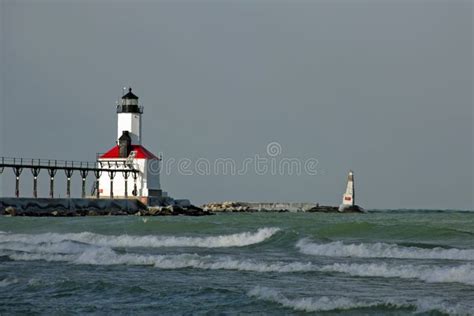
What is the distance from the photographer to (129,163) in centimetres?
6166

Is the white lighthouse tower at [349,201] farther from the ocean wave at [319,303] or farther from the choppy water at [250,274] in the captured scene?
the ocean wave at [319,303]

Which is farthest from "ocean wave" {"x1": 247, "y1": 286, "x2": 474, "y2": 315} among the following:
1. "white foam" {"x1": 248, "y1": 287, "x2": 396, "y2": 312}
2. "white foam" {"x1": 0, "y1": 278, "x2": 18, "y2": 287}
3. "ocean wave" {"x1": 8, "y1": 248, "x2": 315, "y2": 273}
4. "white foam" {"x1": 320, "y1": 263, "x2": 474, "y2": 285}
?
"white foam" {"x1": 0, "y1": 278, "x2": 18, "y2": 287}

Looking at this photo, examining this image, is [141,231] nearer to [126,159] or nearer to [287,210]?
[126,159]

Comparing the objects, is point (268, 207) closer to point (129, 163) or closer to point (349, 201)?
point (349, 201)

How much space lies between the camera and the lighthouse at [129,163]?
2426 inches

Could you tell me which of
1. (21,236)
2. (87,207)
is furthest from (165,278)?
(87,207)

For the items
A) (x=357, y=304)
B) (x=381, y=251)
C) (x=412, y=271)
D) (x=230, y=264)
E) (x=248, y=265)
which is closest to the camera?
(x=357, y=304)

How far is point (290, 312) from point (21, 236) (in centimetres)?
1847

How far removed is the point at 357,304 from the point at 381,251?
28.6ft

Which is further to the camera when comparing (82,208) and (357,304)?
(82,208)

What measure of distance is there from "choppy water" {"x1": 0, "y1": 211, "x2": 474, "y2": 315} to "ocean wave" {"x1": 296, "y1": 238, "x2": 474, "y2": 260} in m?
0.03

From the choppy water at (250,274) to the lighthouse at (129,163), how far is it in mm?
31829

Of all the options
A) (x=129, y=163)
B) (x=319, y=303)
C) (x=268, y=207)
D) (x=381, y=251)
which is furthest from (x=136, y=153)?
(x=319, y=303)

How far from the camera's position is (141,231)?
3384 centimetres
